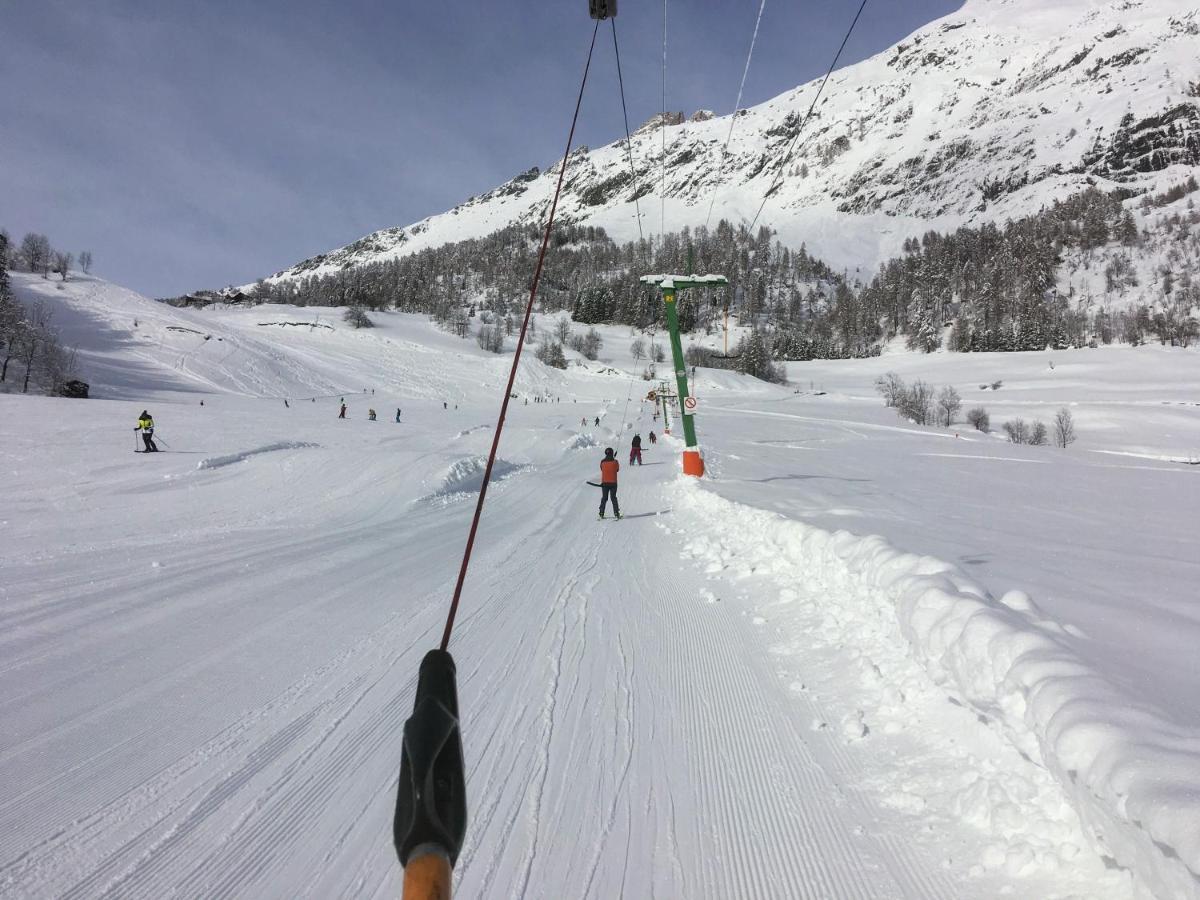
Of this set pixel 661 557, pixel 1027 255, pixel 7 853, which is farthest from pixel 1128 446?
pixel 1027 255

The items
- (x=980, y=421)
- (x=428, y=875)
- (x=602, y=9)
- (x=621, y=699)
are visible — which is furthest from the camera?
(x=980, y=421)

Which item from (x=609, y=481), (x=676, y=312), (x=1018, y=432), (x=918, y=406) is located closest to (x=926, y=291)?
(x=918, y=406)

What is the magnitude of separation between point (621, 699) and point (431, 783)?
276cm

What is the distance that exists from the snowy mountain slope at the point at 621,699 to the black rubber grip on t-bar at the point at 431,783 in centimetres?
138

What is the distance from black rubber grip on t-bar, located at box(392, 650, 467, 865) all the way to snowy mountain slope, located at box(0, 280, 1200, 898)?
4.52 ft

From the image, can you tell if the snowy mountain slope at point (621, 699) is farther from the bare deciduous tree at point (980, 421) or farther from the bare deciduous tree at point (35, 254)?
the bare deciduous tree at point (35, 254)

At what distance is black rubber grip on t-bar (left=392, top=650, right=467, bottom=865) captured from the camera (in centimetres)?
125

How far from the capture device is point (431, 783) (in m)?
1.33

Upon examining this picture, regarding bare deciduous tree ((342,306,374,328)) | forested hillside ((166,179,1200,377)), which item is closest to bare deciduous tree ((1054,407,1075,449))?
forested hillside ((166,179,1200,377))

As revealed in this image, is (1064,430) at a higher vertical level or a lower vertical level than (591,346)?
lower

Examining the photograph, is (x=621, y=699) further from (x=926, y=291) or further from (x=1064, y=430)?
(x=926, y=291)

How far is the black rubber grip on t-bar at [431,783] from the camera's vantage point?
1.25m

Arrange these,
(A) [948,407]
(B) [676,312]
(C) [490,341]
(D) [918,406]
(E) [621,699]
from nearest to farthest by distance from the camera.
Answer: (E) [621,699] < (B) [676,312] < (A) [948,407] < (D) [918,406] < (C) [490,341]

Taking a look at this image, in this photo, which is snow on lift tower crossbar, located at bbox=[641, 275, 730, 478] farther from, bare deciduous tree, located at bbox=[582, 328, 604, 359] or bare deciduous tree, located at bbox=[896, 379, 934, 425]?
bare deciduous tree, located at bbox=[582, 328, 604, 359]
